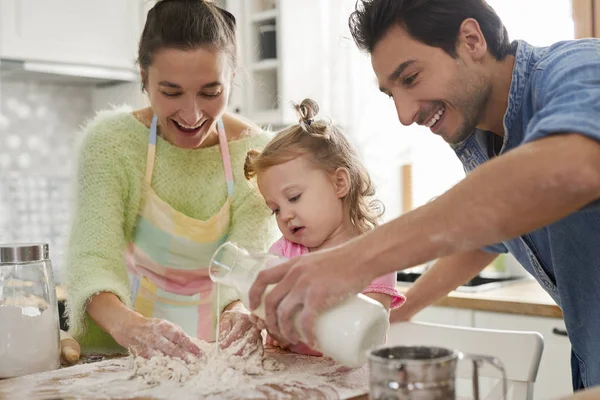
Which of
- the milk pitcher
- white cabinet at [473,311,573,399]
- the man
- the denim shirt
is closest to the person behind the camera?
the milk pitcher

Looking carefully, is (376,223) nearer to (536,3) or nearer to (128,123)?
(128,123)

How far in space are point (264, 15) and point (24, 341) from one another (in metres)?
2.63

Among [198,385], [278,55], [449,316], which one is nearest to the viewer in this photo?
[198,385]

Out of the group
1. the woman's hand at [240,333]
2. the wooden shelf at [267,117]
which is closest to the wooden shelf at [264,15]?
the wooden shelf at [267,117]

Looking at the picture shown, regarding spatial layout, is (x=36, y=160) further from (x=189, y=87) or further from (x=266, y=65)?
(x=189, y=87)

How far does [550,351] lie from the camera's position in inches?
92.6

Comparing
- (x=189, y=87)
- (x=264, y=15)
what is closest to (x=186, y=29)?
(x=189, y=87)

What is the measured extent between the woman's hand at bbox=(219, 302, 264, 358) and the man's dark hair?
55cm

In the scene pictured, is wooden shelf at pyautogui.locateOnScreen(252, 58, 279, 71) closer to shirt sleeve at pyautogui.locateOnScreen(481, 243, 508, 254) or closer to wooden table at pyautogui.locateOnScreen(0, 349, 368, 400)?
shirt sleeve at pyautogui.locateOnScreen(481, 243, 508, 254)

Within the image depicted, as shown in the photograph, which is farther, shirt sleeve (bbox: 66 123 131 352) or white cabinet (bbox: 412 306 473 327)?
white cabinet (bbox: 412 306 473 327)

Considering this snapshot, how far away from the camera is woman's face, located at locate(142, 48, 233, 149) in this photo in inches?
62.2

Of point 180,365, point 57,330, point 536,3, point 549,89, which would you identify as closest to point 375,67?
point 549,89

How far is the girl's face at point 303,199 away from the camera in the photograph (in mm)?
1578

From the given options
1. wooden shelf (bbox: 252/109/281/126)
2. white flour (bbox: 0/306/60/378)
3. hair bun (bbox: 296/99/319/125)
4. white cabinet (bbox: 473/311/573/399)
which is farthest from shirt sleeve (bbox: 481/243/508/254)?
wooden shelf (bbox: 252/109/281/126)
